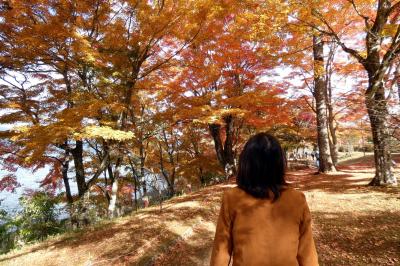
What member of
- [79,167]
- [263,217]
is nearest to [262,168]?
[263,217]

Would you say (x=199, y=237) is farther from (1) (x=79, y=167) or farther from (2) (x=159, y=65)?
(1) (x=79, y=167)

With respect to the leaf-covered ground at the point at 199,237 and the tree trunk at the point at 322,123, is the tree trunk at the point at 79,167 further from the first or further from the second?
the tree trunk at the point at 322,123

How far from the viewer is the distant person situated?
1.85 metres

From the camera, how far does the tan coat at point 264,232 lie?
1.85 metres

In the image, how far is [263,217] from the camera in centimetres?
188

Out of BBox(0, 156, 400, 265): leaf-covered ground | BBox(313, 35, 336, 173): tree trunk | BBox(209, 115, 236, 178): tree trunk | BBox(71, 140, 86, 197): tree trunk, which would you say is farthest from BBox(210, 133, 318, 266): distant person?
BBox(209, 115, 236, 178): tree trunk

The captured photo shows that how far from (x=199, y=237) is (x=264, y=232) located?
5455 mm

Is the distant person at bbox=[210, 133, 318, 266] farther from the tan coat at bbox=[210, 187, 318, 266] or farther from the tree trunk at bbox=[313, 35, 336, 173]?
the tree trunk at bbox=[313, 35, 336, 173]

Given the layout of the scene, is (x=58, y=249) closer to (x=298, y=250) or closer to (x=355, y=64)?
(x=298, y=250)

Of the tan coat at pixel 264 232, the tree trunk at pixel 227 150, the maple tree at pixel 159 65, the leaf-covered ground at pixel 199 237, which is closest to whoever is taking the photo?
the tan coat at pixel 264 232

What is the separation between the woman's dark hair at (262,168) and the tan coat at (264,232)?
6 cm

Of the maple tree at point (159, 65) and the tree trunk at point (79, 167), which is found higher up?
the maple tree at point (159, 65)

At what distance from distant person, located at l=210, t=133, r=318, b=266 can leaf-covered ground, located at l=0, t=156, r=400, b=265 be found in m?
3.66

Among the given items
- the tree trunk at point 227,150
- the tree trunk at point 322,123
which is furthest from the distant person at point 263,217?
the tree trunk at point 227,150
